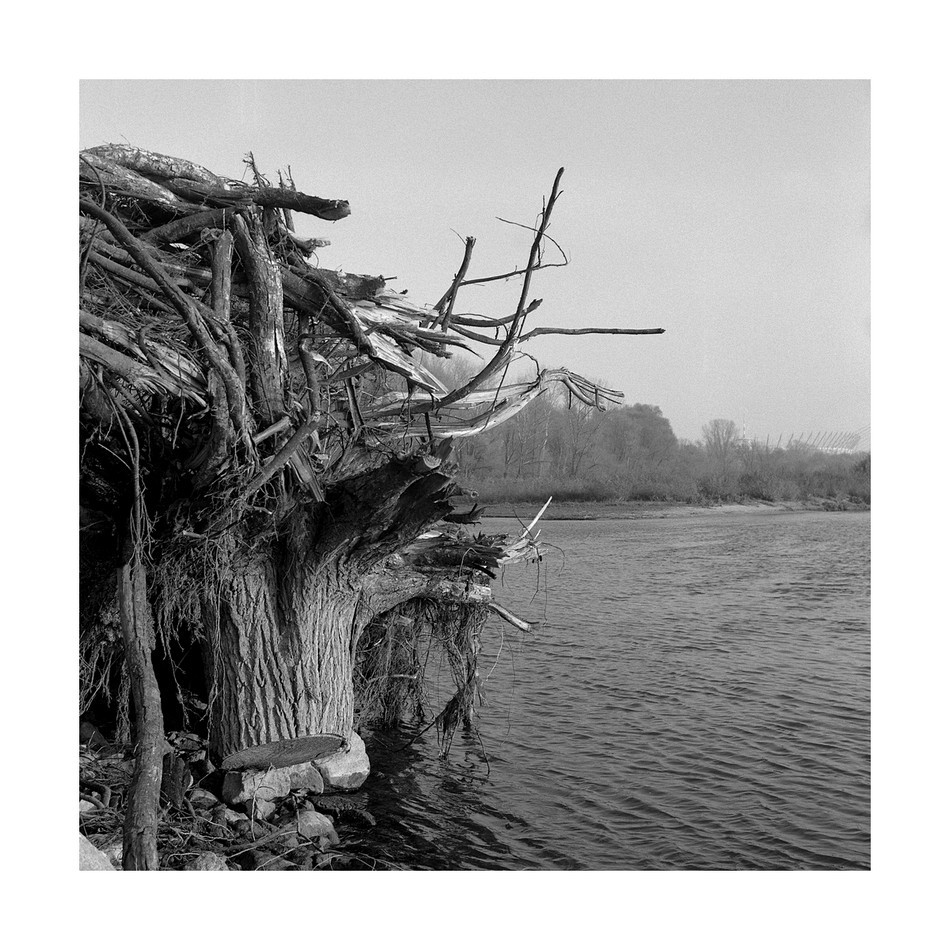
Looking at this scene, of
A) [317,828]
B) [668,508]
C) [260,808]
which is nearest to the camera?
A: [317,828]

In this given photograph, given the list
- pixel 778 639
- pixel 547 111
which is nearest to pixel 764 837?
pixel 547 111

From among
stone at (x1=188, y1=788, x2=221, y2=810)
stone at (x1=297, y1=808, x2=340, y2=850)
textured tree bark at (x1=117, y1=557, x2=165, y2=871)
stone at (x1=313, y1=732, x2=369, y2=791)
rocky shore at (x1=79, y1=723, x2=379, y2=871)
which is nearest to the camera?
textured tree bark at (x1=117, y1=557, x2=165, y2=871)

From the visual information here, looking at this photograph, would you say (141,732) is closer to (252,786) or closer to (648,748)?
(252,786)

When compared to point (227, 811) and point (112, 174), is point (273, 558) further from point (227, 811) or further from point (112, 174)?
point (112, 174)

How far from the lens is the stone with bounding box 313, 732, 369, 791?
7574 mm

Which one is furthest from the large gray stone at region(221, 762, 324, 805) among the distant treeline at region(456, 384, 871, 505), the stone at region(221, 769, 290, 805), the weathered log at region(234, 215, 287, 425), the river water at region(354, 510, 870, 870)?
the distant treeline at region(456, 384, 871, 505)

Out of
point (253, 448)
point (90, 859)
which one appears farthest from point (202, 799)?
point (253, 448)

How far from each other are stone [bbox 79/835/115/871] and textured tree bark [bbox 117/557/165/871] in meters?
0.18

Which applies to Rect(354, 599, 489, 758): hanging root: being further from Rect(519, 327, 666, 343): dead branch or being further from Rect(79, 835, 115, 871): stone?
Rect(79, 835, 115, 871): stone

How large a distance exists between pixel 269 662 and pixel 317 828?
1.31 m

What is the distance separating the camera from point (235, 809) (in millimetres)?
6863

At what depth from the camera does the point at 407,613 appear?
29.0 feet

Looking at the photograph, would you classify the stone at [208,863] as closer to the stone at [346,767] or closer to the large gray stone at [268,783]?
the large gray stone at [268,783]

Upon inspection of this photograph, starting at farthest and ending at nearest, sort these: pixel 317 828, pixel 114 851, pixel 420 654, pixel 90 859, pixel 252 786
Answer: pixel 420 654 → pixel 252 786 → pixel 317 828 → pixel 114 851 → pixel 90 859
